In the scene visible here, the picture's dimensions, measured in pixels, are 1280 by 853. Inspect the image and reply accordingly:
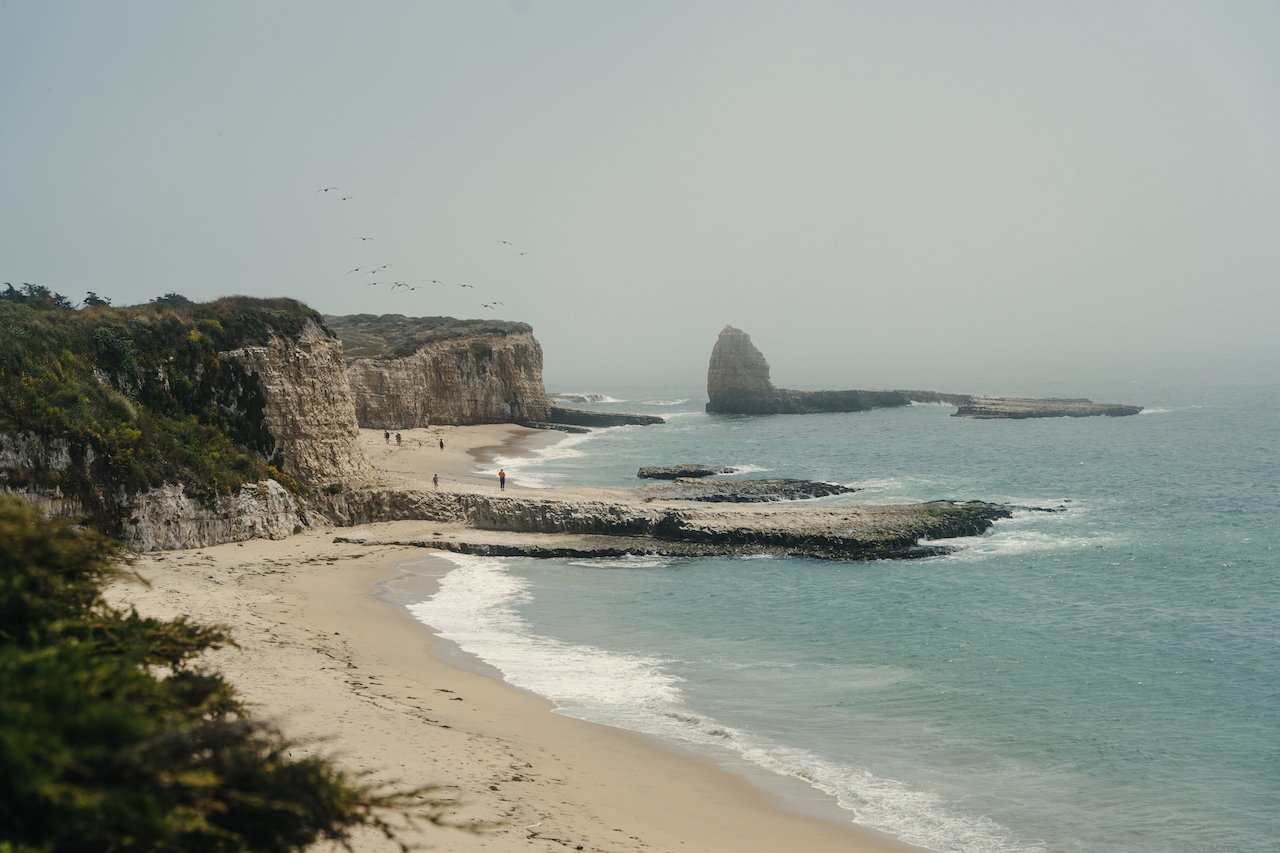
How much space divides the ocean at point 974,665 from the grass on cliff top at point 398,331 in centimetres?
4659

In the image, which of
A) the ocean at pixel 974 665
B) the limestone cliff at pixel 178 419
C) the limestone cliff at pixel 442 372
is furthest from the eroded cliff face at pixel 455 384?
the ocean at pixel 974 665

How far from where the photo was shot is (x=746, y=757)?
16.8 metres

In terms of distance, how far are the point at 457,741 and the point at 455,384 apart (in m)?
70.7

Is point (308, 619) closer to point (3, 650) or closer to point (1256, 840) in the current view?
point (3, 650)

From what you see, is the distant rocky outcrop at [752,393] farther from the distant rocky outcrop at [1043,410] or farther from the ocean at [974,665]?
the ocean at [974,665]

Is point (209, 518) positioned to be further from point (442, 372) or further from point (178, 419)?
point (442, 372)

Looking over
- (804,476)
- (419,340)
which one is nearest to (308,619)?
(804,476)

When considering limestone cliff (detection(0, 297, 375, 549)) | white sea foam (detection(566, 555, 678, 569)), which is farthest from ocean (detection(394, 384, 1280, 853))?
limestone cliff (detection(0, 297, 375, 549))

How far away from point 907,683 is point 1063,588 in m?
11.9

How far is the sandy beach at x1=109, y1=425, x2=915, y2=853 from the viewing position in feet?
42.3

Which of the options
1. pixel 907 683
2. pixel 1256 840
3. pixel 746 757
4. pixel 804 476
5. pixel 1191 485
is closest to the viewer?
pixel 1256 840

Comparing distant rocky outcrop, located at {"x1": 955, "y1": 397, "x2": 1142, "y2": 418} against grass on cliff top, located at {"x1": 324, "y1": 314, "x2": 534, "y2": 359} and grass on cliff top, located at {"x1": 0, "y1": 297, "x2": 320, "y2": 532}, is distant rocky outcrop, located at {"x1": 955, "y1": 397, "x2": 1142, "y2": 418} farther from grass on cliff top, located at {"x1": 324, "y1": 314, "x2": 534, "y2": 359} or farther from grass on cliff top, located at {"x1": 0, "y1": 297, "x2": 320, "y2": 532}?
grass on cliff top, located at {"x1": 0, "y1": 297, "x2": 320, "y2": 532}

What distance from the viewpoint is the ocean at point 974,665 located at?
15578 millimetres

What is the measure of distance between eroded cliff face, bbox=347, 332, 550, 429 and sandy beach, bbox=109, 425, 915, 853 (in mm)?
46011
